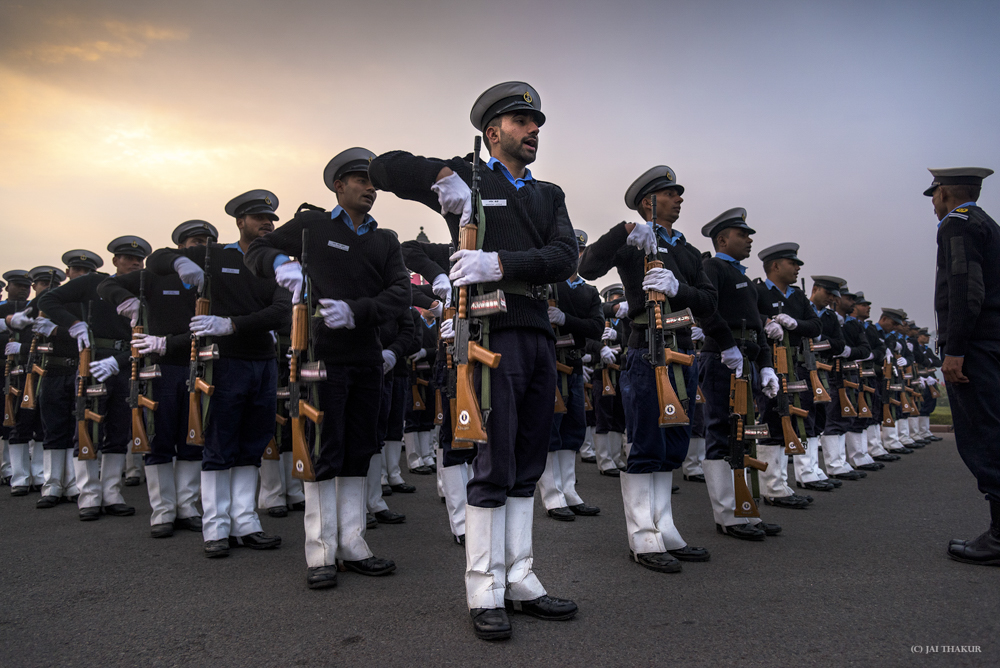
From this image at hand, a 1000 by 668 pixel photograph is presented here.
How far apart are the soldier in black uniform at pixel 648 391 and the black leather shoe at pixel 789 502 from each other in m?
2.79

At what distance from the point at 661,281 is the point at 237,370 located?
3.49 m

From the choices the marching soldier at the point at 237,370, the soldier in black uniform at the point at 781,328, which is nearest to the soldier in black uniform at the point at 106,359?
the marching soldier at the point at 237,370

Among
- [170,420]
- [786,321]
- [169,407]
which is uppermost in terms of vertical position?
[786,321]

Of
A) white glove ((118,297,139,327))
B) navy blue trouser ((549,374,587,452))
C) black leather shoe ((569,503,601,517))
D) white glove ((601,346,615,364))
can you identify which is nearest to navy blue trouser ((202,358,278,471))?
white glove ((118,297,139,327))

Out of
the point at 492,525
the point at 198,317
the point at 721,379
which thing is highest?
the point at 198,317

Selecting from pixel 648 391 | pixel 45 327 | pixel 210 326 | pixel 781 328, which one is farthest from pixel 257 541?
pixel 781 328

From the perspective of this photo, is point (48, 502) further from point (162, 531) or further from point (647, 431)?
point (647, 431)

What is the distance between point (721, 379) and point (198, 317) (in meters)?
4.55

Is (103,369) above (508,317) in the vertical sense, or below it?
below

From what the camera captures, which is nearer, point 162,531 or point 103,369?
point 162,531

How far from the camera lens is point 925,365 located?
760 inches

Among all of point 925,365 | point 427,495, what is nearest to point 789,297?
point 427,495

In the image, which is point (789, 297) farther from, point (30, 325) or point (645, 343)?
point (30, 325)

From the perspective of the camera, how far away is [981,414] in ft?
15.5
